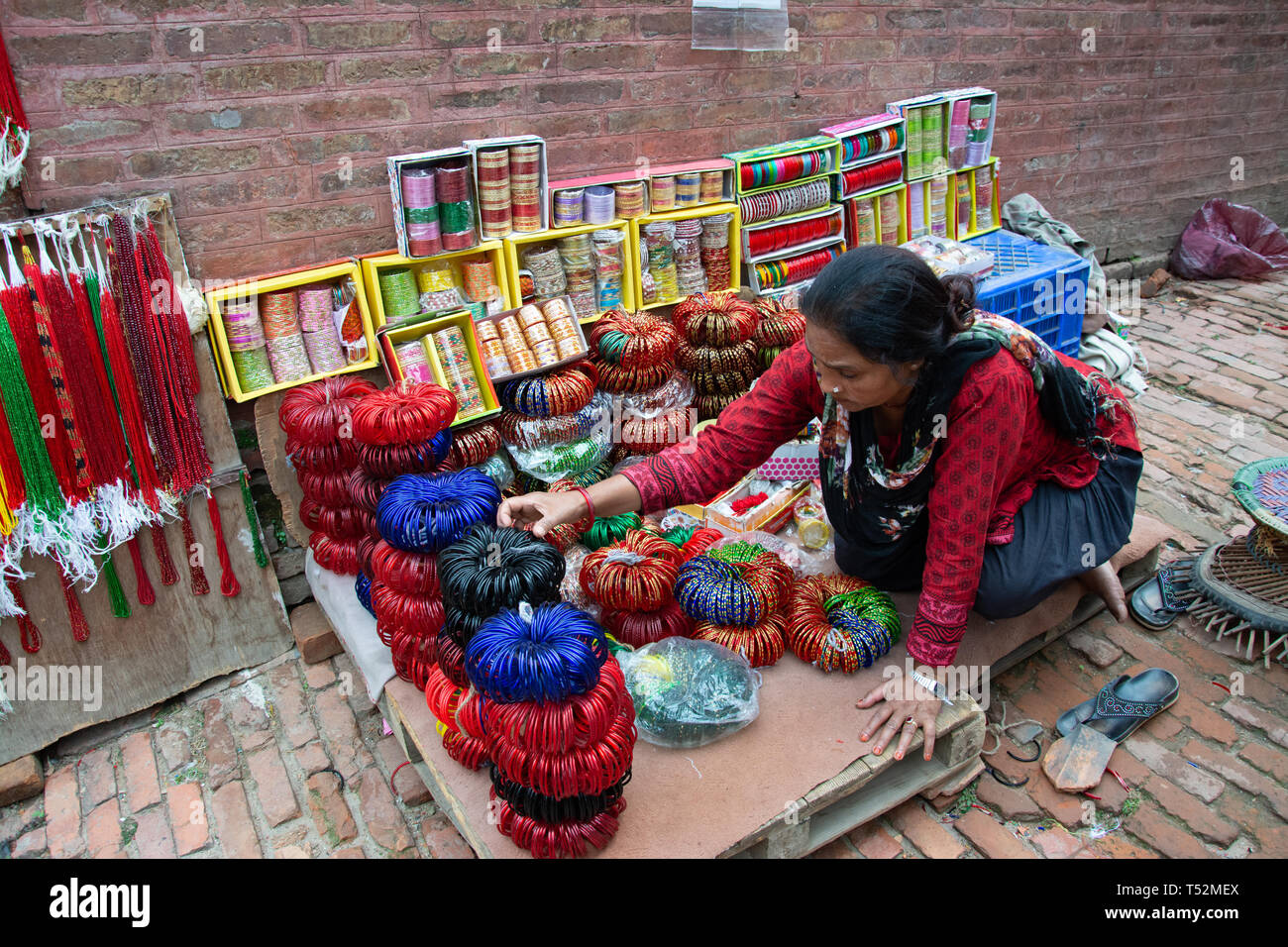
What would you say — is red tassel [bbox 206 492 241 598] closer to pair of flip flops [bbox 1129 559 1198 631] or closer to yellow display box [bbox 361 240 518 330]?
yellow display box [bbox 361 240 518 330]

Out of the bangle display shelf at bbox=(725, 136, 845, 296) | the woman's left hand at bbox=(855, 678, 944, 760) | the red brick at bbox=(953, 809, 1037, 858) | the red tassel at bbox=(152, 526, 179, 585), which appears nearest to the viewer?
the woman's left hand at bbox=(855, 678, 944, 760)

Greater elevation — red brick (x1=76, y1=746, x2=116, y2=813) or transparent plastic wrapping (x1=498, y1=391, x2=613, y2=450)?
transparent plastic wrapping (x1=498, y1=391, x2=613, y2=450)

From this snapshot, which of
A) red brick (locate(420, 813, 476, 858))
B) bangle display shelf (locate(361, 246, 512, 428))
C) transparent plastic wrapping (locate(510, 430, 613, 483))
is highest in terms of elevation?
bangle display shelf (locate(361, 246, 512, 428))

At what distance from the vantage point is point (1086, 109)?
5.99m

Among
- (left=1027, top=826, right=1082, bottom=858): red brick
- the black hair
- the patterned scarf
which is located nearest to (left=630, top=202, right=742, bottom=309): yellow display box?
the patterned scarf

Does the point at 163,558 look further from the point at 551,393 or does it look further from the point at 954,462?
the point at 954,462

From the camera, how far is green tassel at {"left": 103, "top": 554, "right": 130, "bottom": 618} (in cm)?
315

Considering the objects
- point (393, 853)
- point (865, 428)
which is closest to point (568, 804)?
point (393, 853)

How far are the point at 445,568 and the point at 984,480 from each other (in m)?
1.43

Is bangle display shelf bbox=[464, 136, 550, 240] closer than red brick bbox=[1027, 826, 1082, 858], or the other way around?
red brick bbox=[1027, 826, 1082, 858]

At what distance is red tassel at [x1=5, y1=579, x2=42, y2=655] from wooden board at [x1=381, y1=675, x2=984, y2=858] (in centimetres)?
133

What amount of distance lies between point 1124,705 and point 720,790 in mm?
1486

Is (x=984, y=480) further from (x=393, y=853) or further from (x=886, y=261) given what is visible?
(x=393, y=853)

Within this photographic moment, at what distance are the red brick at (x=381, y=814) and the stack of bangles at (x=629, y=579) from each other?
92 cm
